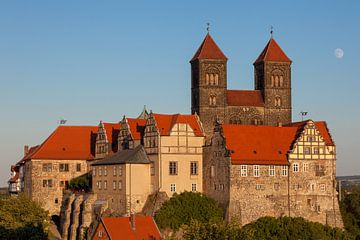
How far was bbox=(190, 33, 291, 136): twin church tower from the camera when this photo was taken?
98312 mm

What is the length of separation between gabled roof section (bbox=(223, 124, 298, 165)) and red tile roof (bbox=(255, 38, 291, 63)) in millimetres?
13602

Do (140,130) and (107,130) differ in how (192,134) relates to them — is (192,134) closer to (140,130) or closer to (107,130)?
(140,130)

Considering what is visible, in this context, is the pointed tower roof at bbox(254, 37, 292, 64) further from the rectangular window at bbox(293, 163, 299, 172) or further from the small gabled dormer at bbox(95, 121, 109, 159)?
the small gabled dormer at bbox(95, 121, 109, 159)

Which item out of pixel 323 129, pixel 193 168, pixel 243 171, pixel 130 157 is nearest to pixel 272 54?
pixel 323 129

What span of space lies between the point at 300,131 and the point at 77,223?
24.5 meters

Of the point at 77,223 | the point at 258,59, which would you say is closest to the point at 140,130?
the point at 77,223

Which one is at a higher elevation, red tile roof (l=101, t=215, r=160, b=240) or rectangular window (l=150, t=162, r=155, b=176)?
rectangular window (l=150, t=162, r=155, b=176)

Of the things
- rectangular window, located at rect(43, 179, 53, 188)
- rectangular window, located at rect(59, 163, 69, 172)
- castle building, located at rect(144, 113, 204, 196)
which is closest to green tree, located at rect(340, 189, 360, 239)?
castle building, located at rect(144, 113, 204, 196)

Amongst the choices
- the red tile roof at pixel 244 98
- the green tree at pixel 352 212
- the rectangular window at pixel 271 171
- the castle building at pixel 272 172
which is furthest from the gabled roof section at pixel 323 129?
the green tree at pixel 352 212

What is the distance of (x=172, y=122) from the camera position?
88.0m

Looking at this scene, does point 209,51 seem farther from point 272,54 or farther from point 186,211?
point 186,211

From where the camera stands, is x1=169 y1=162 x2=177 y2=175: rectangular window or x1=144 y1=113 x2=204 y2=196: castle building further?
x1=169 y1=162 x2=177 y2=175: rectangular window

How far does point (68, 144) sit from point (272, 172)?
28127 millimetres

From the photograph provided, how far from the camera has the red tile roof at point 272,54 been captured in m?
102
